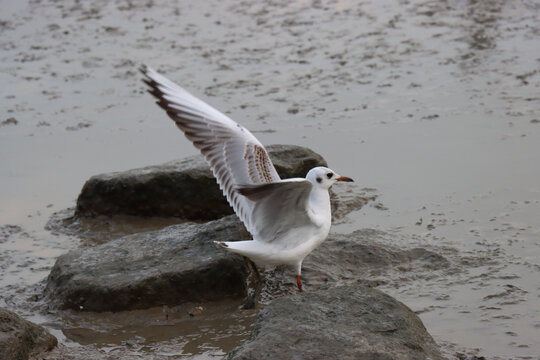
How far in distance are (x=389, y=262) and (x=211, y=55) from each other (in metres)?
5.87

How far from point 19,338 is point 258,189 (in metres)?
1.55

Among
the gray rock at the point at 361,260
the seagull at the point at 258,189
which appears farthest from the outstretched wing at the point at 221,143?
the gray rock at the point at 361,260

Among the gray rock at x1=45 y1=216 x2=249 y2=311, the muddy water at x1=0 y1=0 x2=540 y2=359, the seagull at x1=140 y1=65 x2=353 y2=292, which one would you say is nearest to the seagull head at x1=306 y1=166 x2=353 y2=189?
the seagull at x1=140 y1=65 x2=353 y2=292

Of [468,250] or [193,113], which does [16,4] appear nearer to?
[193,113]

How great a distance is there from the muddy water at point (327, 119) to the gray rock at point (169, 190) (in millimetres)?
256

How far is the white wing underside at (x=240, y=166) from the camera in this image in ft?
17.9

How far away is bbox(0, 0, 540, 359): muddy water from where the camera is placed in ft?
18.9

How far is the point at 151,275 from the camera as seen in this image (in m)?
5.89

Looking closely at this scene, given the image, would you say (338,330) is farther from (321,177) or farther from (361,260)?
(361,260)

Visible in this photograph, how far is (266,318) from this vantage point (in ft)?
15.2

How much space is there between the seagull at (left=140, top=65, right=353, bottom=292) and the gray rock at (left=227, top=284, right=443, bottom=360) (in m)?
0.73

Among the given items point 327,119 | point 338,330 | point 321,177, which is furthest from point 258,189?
point 327,119

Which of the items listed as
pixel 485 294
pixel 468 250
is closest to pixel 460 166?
pixel 468 250

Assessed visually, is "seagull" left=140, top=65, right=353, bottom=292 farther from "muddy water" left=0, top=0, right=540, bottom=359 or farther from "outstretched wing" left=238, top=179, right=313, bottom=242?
"muddy water" left=0, top=0, right=540, bottom=359
